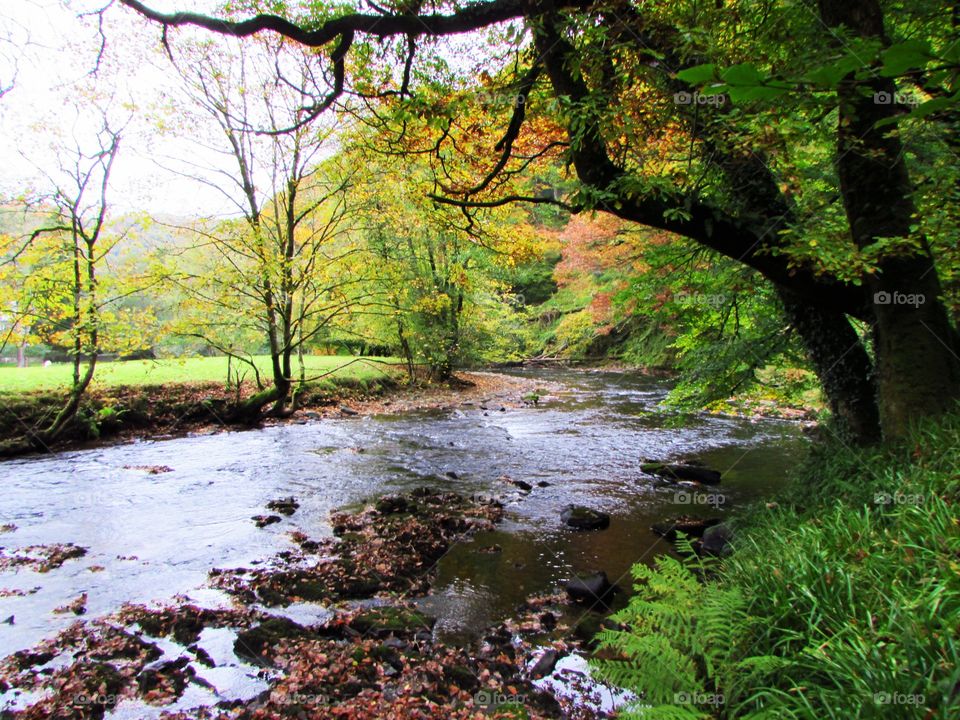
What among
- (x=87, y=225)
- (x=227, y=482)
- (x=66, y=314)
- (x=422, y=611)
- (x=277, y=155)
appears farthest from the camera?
(x=277, y=155)

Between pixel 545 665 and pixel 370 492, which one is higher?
pixel 370 492

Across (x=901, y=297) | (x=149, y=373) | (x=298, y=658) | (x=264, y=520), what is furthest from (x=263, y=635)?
(x=149, y=373)

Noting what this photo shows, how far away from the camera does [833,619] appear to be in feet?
8.46

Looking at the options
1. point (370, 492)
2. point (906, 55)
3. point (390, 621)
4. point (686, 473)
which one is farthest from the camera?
point (686, 473)

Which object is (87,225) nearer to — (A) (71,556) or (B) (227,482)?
(B) (227,482)

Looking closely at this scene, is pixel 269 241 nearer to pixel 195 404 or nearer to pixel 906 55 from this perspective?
pixel 195 404

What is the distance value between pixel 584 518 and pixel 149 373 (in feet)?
46.0

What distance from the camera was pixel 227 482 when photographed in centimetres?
902

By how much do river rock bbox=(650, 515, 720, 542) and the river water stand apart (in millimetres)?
212

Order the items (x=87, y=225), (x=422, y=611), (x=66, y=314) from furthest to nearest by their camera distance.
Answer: (x=87, y=225) → (x=66, y=314) → (x=422, y=611)

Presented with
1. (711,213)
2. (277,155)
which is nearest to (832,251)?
(711,213)

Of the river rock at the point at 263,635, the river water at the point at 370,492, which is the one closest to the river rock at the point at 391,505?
the river water at the point at 370,492

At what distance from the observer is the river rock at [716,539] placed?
5930mm

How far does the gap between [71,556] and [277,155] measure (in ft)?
34.4
